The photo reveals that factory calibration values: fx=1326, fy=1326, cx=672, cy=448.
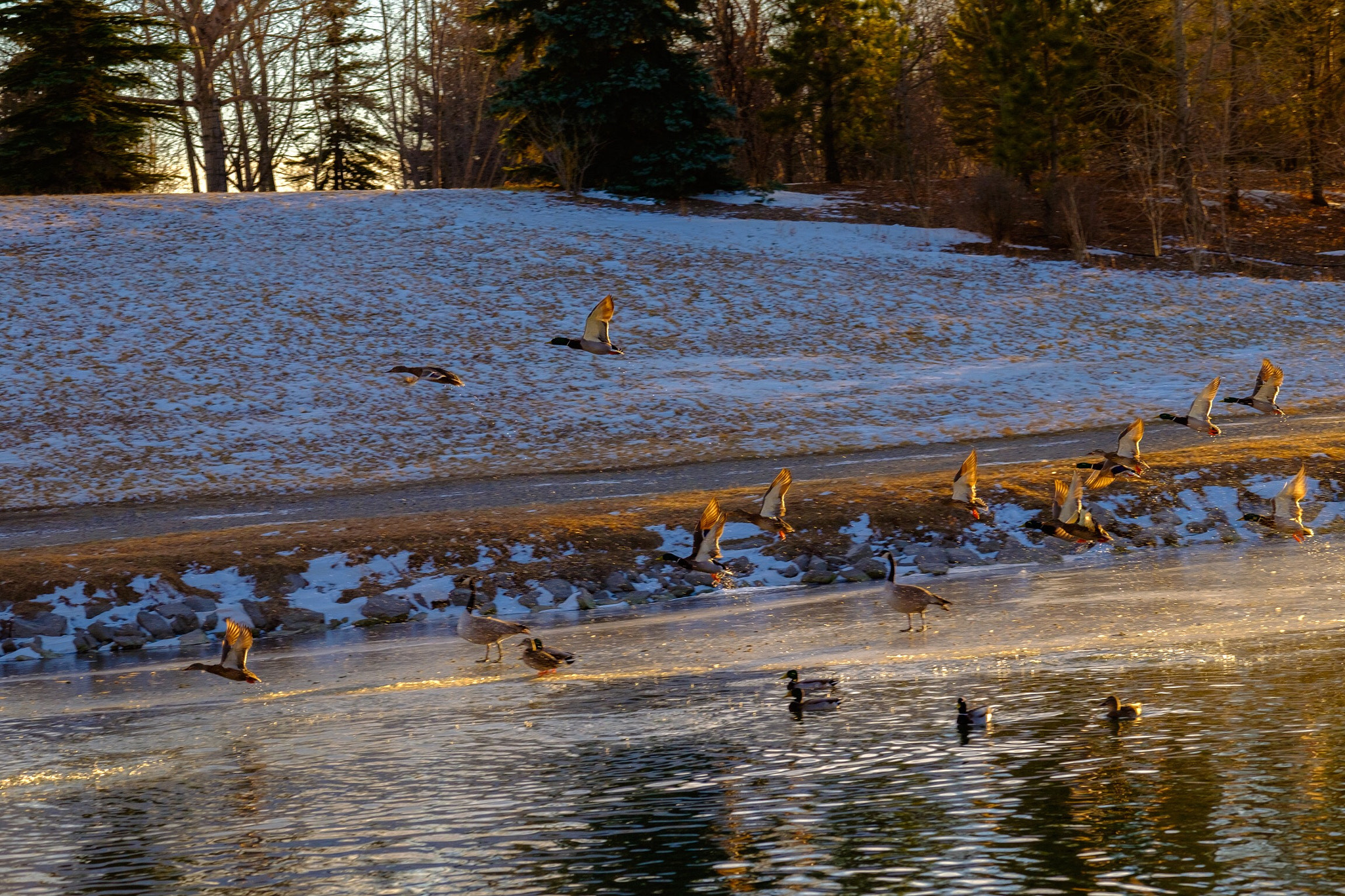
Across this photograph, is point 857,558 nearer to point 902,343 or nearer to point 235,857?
point 235,857

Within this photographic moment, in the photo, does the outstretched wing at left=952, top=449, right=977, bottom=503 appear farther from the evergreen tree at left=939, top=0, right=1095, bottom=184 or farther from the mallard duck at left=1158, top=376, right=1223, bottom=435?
the evergreen tree at left=939, top=0, right=1095, bottom=184

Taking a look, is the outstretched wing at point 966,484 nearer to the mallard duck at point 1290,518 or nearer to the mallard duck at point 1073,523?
the mallard duck at point 1073,523

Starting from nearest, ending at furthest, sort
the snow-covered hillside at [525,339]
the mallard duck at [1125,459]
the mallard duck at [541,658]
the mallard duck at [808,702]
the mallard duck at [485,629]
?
the mallard duck at [808,702] → the mallard duck at [541,658] → the mallard duck at [485,629] → the mallard duck at [1125,459] → the snow-covered hillside at [525,339]

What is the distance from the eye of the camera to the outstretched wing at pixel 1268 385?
1248 centimetres

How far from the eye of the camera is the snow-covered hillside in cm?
2328

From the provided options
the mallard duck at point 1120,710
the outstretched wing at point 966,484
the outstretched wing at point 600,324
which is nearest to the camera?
the mallard duck at point 1120,710

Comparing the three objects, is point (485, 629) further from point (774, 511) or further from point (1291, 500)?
point (1291, 500)

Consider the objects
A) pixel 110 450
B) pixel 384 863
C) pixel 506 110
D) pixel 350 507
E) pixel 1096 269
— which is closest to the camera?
pixel 384 863

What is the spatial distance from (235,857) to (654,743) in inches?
112

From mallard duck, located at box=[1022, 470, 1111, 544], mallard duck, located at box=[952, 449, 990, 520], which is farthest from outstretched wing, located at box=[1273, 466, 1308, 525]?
mallard duck, located at box=[952, 449, 990, 520]

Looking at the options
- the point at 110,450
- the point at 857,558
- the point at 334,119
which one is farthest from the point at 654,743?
the point at 334,119

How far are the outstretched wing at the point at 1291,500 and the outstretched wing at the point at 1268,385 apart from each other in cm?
76

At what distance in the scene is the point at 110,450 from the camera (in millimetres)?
22328

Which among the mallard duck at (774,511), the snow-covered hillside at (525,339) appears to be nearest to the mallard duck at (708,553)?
the mallard duck at (774,511)
